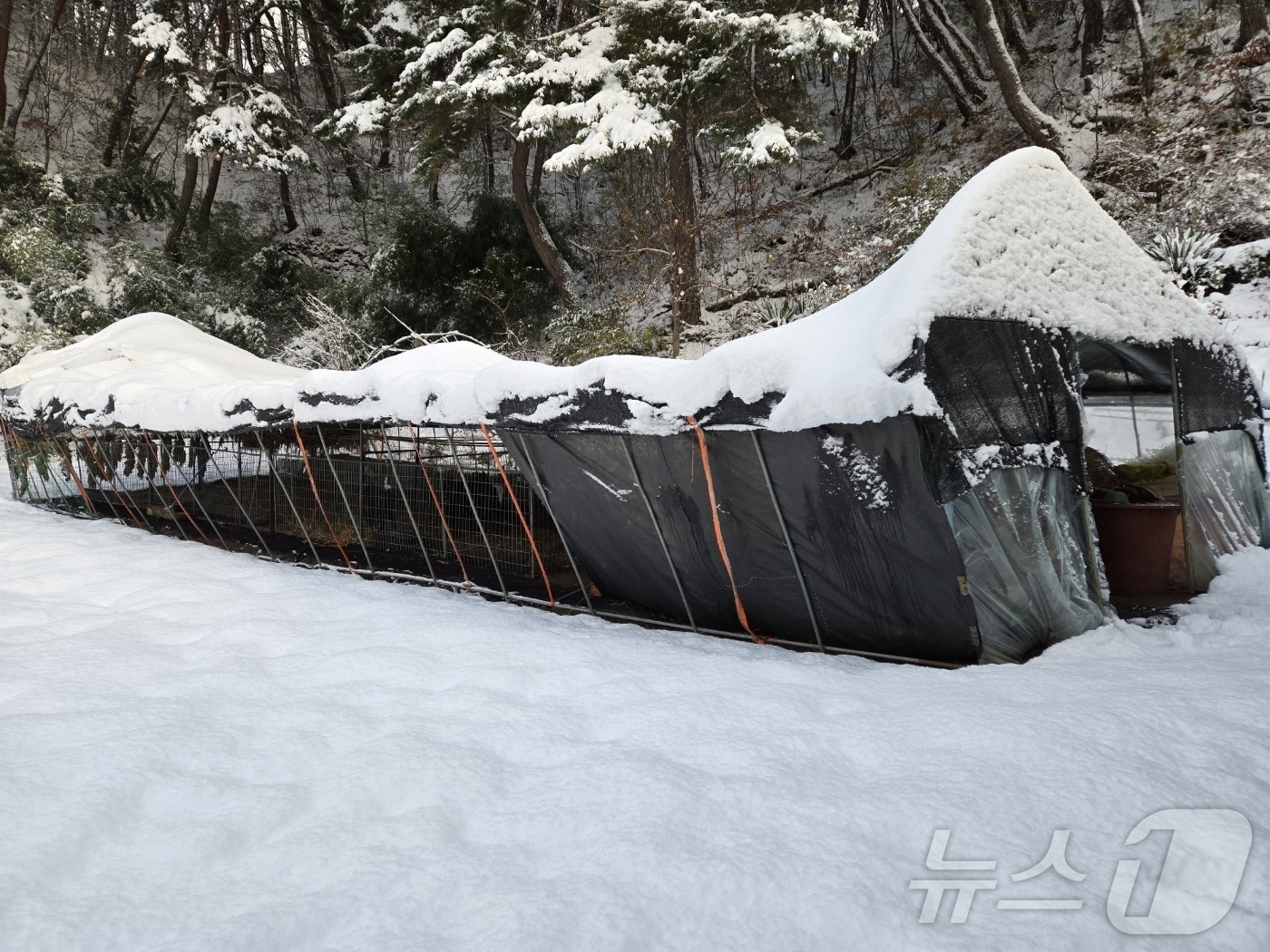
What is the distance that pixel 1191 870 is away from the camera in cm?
165

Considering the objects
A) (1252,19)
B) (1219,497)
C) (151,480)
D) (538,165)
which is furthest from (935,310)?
(538,165)

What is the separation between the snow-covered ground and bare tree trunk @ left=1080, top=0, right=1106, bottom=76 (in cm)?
1334

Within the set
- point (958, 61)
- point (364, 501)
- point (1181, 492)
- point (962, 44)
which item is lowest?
point (1181, 492)

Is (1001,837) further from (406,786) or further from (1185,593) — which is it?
(1185,593)

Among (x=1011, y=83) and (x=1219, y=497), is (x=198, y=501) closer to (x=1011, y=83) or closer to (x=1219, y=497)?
(x=1219, y=497)

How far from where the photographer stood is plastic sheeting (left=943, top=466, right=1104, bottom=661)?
2982 millimetres

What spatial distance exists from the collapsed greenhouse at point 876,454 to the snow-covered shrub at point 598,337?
18.7 feet

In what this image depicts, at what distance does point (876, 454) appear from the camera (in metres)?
2.99

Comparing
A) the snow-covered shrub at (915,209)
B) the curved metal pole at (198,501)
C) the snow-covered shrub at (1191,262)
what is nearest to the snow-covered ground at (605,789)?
the curved metal pole at (198,501)

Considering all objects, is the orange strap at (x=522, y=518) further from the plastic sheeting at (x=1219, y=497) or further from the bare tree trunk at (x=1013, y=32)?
the bare tree trunk at (x=1013, y=32)

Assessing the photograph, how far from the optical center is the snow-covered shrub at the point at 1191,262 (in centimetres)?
877

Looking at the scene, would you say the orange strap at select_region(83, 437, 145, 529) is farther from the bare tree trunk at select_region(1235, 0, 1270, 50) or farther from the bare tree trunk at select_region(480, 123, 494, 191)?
the bare tree trunk at select_region(1235, 0, 1270, 50)

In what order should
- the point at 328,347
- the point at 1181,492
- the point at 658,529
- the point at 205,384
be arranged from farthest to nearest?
the point at 328,347 → the point at 205,384 → the point at 1181,492 → the point at 658,529

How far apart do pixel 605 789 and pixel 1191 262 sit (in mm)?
9931
